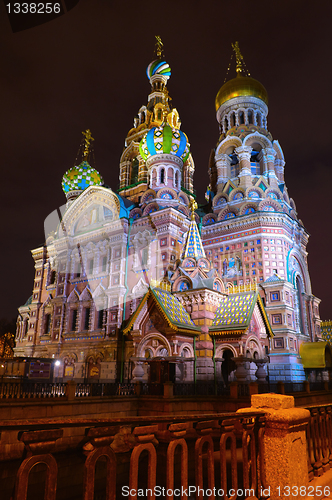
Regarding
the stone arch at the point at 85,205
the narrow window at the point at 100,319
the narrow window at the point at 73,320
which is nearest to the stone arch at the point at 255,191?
the stone arch at the point at 85,205

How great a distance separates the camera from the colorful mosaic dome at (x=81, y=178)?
32312 millimetres

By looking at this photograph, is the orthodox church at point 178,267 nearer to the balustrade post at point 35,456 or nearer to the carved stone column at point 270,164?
the carved stone column at point 270,164

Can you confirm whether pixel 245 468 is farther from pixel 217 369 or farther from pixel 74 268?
pixel 74 268

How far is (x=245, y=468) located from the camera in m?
3.55

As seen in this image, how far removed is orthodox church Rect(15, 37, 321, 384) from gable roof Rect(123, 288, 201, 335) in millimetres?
61

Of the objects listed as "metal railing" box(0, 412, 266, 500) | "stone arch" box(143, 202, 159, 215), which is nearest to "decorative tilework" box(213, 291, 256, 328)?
"stone arch" box(143, 202, 159, 215)

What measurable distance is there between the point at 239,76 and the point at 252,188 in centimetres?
1235

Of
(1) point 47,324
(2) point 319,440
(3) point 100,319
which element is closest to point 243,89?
(3) point 100,319

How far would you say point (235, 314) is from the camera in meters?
14.9

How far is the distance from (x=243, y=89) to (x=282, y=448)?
31615mm

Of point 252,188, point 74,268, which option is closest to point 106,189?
point 74,268

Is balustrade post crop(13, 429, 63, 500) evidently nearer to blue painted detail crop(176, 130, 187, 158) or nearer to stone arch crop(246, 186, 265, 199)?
stone arch crop(246, 186, 265, 199)

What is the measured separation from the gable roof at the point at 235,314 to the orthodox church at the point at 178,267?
0.18 feet

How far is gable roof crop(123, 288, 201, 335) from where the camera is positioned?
45.7ft
